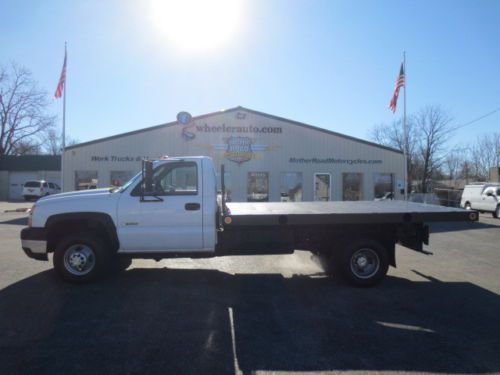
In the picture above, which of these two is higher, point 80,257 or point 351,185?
point 351,185

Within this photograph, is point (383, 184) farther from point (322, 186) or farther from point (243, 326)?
point (243, 326)

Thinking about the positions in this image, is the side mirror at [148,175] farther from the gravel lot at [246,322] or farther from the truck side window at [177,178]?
the gravel lot at [246,322]

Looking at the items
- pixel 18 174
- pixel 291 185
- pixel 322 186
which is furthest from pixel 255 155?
pixel 18 174

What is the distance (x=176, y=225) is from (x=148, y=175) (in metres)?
0.99

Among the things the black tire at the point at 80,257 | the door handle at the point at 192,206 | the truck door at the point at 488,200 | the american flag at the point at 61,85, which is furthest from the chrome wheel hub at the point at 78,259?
the truck door at the point at 488,200

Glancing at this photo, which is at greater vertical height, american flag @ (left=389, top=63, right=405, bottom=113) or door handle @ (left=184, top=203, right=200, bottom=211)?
american flag @ (left=389, top=63, right=405, bottom=113)

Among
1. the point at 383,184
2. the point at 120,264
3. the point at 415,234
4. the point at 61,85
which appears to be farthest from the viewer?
the point at 383,184

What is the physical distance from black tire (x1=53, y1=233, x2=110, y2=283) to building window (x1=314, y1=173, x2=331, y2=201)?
630 inches

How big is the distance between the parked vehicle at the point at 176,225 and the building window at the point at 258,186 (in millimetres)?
14048

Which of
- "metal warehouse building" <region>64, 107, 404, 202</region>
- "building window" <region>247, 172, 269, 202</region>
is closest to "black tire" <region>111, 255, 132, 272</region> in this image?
"metal warehouse building" <region>64, 107, 404, 202</region>

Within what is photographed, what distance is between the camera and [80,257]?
6.64 m

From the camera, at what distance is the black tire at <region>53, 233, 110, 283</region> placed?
655 centimetres

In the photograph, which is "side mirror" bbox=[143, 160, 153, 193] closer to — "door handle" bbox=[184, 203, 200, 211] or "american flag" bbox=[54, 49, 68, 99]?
"door handle" bbox=[184, 203, 200, 211]

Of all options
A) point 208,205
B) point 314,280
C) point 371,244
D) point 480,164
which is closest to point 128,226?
point 208,205
